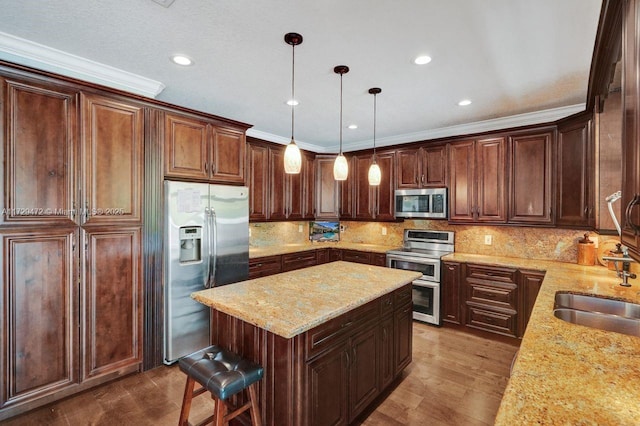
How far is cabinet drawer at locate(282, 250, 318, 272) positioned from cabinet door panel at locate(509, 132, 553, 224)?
2.71 m

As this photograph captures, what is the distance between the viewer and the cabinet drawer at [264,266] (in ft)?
12.9

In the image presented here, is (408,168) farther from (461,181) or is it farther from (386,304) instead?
(386,304)

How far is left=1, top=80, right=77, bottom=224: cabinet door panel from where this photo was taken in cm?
217

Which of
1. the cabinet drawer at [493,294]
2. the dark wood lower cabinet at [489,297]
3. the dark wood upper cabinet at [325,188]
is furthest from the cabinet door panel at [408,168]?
the cabinet drawer at [493,294]

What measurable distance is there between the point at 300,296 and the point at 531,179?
3.10m

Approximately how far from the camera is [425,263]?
13.2ft

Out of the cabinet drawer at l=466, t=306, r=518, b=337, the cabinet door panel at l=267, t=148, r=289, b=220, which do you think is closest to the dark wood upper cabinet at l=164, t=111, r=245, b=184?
the cabinet door panel at l=267, t=148, r=289, b=220

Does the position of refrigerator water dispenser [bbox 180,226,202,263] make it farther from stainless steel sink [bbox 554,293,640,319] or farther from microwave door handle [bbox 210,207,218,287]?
stainless steel sink [bbox 554,293,640,319]

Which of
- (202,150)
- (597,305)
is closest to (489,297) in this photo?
(597,305)

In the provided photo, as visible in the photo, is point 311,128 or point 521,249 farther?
point 311,128

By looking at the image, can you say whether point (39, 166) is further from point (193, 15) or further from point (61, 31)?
point (193, 15)

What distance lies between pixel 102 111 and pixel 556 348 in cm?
341

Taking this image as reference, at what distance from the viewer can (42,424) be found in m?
2.16

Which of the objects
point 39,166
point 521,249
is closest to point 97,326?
point 39,166
